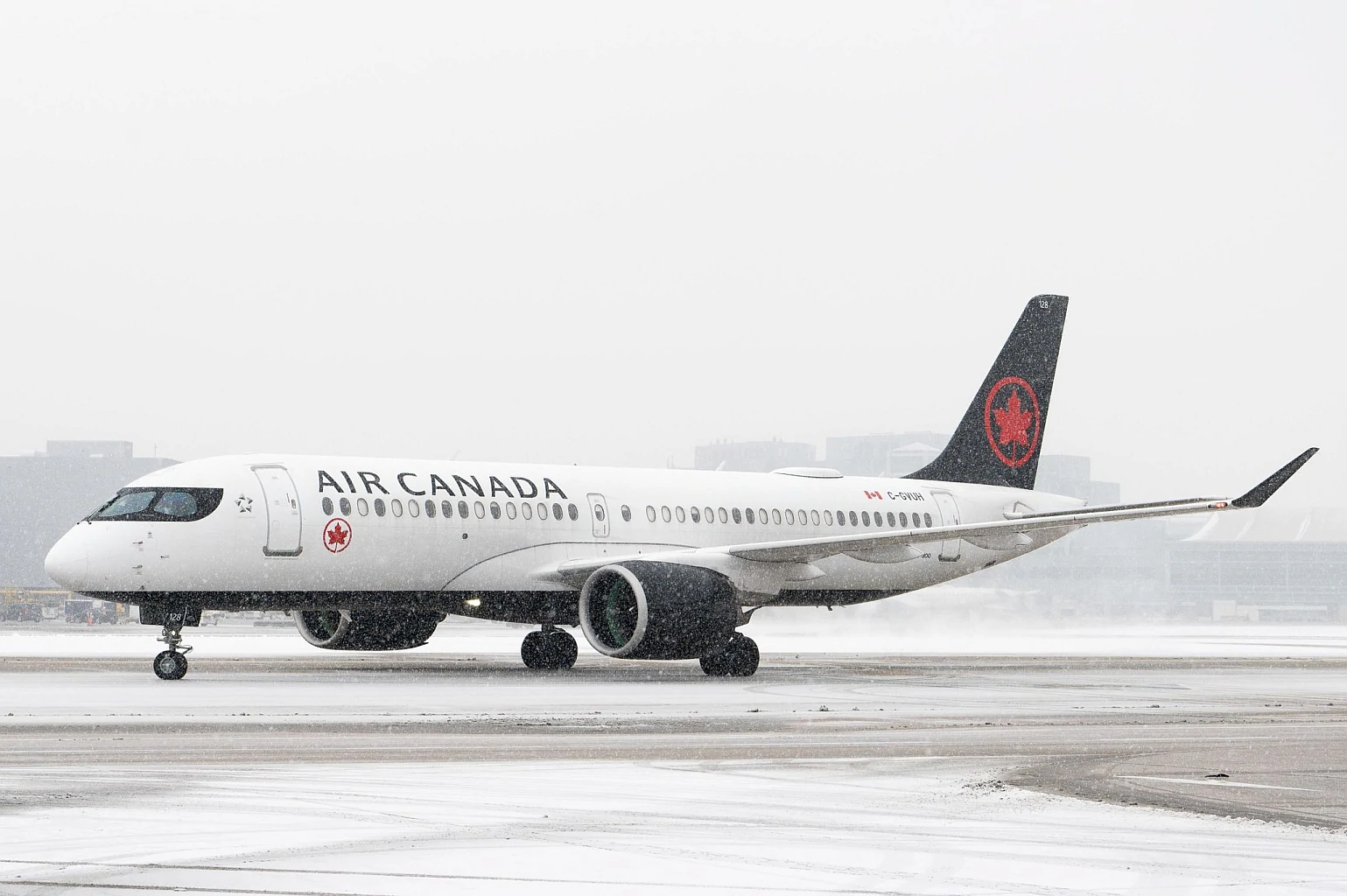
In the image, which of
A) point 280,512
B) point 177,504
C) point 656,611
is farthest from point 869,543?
point 177,504

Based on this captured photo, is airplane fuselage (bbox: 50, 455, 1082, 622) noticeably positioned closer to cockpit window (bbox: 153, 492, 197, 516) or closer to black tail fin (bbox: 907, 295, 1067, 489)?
cockpit window (bbox: 153, 492, 197, 516)

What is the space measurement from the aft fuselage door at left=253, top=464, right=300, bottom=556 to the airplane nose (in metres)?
2.51

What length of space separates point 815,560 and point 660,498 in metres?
2.96

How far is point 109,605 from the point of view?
98812 millimetres

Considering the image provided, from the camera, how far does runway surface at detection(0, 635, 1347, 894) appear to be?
24.3 ft

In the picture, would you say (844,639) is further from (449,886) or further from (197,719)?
(449,886)

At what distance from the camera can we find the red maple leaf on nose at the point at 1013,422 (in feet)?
120

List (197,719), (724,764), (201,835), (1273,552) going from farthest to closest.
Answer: (1273,552) < (197,719) < (724,764) < (201,835)

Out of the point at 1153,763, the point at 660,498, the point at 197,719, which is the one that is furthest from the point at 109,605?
the point at 1153,763

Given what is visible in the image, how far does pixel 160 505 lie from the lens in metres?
24.6

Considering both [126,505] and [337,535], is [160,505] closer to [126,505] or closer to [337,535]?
[126,505]

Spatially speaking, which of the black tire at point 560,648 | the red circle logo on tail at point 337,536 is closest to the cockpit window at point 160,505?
the red circle logo on tail at point 337,536

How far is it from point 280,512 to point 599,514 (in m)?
6.01

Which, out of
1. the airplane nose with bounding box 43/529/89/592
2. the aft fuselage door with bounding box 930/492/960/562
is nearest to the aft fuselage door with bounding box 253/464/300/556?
the airplane nose with bounding box 43/529/89/592
